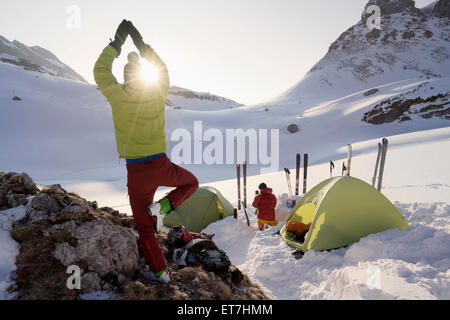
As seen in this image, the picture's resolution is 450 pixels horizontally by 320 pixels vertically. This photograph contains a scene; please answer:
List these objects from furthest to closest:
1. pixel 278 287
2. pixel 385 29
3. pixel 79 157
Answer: pixel 385 29, pixel 79 157, pixel 278 287

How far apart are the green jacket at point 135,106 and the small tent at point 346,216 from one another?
3.63 meters

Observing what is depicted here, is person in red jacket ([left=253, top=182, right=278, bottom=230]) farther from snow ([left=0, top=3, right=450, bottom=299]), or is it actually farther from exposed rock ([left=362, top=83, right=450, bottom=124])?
exposed rock ([left=362, top=83, right=450, bottom=124])

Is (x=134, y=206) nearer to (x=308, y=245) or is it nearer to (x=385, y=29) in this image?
(x=308, y=245)

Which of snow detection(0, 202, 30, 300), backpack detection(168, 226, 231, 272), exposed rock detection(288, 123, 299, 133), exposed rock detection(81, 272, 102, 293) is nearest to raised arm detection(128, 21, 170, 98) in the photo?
exposed rock detection(81, 272, 102, 293)

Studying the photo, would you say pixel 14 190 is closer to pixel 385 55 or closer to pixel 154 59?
pixel 154 59

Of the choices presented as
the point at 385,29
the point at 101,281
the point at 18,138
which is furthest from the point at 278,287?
the point at 385,29

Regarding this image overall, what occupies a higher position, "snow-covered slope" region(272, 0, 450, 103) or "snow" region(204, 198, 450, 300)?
"snow-covered slope" region(272, 0, 450, 103)

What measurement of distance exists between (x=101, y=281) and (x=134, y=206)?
0.83 metres

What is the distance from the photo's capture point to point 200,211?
7469mm

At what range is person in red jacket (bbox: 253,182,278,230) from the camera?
6.54 metres

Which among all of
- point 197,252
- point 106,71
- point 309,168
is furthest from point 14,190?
point 309,168

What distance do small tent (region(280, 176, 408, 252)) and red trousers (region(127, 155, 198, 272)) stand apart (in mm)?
3179

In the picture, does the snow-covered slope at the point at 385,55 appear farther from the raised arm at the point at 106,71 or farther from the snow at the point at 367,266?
the raised arm at the point at 106,71

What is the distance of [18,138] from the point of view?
2439 cm
